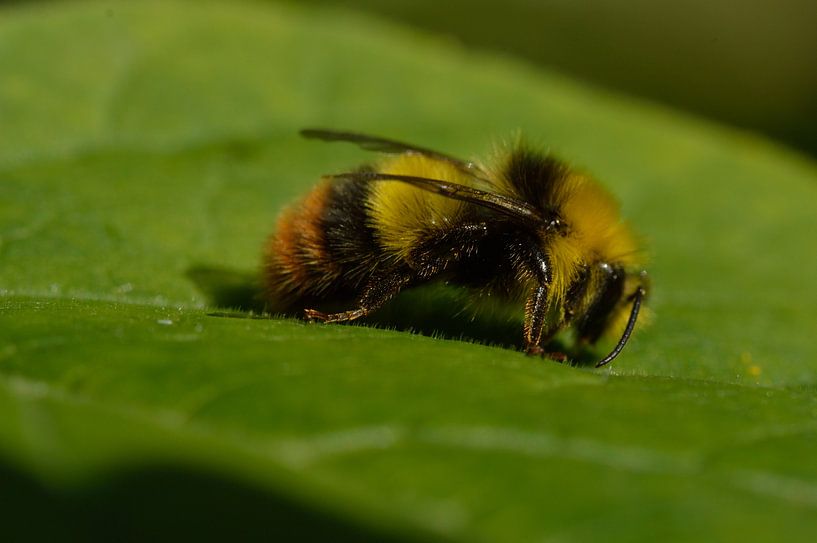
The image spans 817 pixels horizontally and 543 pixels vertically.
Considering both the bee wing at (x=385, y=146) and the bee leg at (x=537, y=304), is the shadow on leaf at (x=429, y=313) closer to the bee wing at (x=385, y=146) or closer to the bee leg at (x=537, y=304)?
the bee leg at (x=537, y=304)

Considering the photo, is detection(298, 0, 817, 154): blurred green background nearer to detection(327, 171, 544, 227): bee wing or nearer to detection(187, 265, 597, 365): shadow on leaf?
detection(187, 265, 597, 365): shadow on leaf

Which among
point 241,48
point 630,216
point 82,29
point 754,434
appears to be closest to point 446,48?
point 241,48

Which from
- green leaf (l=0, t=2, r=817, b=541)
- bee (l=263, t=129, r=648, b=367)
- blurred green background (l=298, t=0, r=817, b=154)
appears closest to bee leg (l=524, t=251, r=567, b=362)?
bee (l=263, t=129, r=648, b=367)

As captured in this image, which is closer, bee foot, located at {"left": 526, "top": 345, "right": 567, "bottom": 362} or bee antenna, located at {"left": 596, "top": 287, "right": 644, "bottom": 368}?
bee foot, located at {"left": 526, "top": 345, "right": 567, "bottom": 362}

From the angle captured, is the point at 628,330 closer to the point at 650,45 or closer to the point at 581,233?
the point at 581,233

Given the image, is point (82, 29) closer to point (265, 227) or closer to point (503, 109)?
point (265, 227)

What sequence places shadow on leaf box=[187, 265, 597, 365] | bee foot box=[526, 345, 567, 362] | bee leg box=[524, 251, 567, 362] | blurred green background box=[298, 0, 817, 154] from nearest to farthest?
bee foot box=[526, 345, 567, 362] < bee leg box=[524, 251, 567, 362] < shadow on leaf box=[187, 265, 597, 365] < blurred green background box=[298, 0, 817, 154]

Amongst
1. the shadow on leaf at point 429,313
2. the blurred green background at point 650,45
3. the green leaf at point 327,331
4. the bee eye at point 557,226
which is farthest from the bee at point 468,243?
the blurred green background at point 650,45

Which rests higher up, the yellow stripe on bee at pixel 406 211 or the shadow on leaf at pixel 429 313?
the yellow stripe on bee at pixel 406 211
